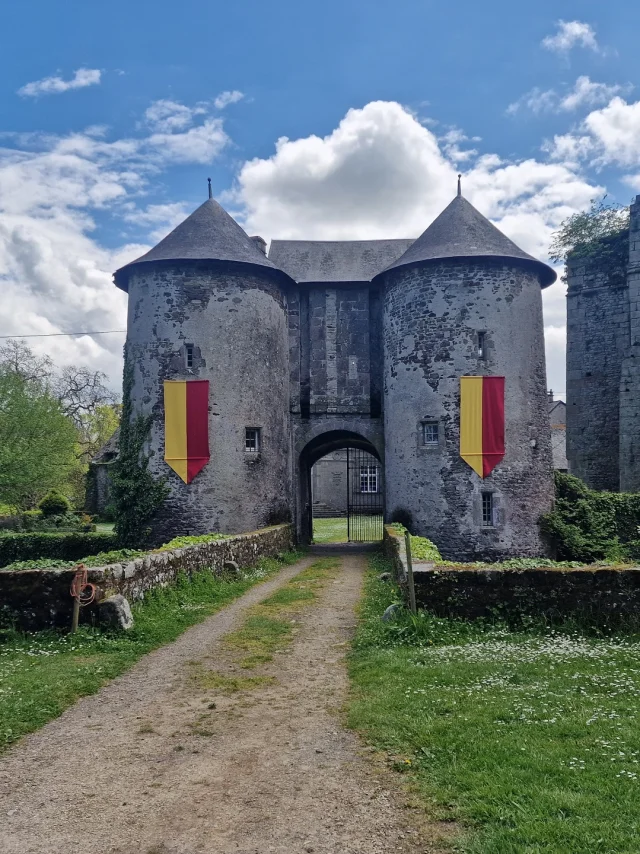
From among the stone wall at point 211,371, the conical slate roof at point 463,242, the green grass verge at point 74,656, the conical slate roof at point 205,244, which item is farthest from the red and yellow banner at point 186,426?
the green grass verge at point 74,656

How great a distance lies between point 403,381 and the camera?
19734 mm

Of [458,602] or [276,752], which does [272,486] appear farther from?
[276,752]

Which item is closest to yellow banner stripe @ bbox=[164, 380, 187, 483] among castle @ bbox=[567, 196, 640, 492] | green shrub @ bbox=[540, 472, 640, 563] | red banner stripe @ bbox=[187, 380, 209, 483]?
red banner stripe @ bbox=[187, 380, 209, 483]

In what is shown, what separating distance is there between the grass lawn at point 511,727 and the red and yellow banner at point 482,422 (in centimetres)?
1071

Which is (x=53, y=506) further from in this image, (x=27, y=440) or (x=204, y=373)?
(x=204, y=373)

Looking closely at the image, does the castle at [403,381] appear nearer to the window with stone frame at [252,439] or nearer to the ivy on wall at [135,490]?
the window with stone frame at [252,439]

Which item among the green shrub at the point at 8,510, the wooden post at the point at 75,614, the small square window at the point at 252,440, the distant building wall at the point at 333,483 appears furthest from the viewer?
the distant building wall at the point at 333,483

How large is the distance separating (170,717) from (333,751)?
1.64 m

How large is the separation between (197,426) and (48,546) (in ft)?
20.2

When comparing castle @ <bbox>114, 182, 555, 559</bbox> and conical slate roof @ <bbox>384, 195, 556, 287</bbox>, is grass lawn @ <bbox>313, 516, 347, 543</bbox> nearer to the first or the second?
castle @ <bbox>114, 182, 555, 559</bbox>

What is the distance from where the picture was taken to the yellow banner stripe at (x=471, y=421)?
18594mm

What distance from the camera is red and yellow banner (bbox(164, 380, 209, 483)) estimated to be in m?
18.7

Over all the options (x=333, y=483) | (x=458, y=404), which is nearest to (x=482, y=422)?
(x=458, y=404)

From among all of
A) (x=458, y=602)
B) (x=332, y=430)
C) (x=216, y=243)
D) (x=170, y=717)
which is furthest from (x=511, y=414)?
(x=170, y=717)
